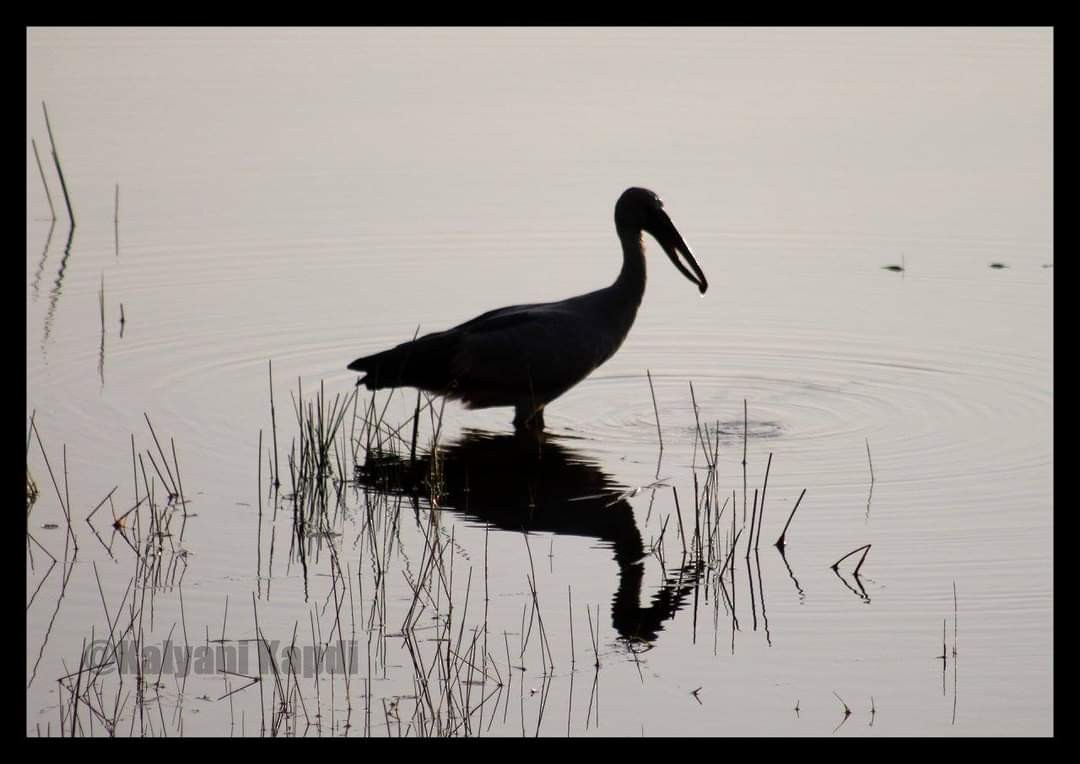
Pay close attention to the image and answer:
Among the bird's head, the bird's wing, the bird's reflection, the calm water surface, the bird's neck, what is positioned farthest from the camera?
the bird's head

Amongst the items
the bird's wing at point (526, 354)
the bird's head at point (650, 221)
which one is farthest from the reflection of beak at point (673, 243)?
the bird's wing at point (526, 354)

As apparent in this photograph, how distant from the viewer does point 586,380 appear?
1051 cm

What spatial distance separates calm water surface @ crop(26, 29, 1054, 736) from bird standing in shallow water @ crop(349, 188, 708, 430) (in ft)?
1.01

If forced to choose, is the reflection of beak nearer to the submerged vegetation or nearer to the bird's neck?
the bird's neck

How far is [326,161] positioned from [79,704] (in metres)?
10.4

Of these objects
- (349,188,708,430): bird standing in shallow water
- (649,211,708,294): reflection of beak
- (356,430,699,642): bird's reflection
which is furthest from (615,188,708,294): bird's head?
(356,430,699,642): bird's reflection

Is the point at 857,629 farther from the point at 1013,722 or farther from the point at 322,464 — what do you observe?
the point at 322,464

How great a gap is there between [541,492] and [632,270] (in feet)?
6.15

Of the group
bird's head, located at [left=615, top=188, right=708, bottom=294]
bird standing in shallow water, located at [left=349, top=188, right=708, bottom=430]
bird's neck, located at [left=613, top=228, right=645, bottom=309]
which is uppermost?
A: bird's head, located at [left=615, top=188, right=708, bottom=294]

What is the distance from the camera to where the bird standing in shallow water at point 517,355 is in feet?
30.4

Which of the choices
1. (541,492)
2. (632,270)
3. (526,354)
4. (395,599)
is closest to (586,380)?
(632,270)

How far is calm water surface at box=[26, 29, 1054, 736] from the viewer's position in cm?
611

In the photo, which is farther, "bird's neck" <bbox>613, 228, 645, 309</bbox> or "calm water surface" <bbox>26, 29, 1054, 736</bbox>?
"bird's neck" <bbox>613, 228, 645, 309</bbox>

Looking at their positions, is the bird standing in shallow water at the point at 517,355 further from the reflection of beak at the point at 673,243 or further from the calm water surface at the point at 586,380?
the reflection of beak at the point at 673,243
